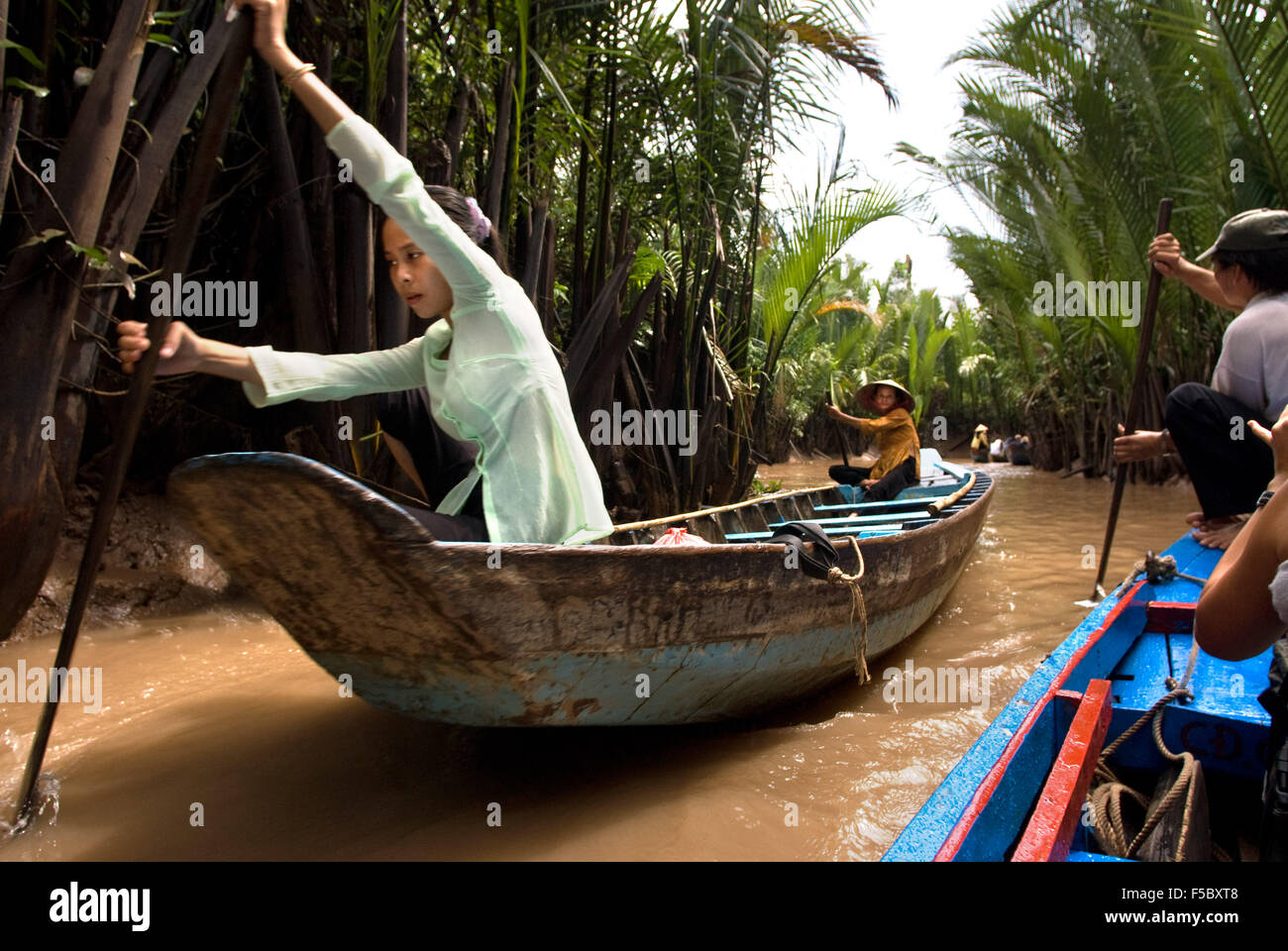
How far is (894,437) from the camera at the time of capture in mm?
6254

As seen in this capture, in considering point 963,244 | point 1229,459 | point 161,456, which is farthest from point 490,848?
point 963,244

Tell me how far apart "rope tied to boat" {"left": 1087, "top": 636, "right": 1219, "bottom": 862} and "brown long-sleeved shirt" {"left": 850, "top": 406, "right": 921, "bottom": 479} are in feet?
14.4

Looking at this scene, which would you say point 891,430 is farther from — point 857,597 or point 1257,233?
point 857,597

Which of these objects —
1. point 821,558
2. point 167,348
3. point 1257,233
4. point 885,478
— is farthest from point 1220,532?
point 167,348

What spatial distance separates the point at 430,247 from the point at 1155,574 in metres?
2.63

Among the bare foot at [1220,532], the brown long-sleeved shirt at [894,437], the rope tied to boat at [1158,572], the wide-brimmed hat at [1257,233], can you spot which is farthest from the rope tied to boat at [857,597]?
the brown long-sleeved shirt at [894,437]

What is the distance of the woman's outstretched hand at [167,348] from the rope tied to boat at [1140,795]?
2.09 meters

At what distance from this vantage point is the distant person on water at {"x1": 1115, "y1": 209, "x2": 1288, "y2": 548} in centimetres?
256

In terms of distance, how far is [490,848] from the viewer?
5.97 feet

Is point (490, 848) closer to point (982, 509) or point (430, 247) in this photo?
point (430, 247)

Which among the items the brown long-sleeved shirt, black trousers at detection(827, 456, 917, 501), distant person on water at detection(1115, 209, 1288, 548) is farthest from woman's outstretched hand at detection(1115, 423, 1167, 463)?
the brown long-sleeved shirt

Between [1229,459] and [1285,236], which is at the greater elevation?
[1285,236]

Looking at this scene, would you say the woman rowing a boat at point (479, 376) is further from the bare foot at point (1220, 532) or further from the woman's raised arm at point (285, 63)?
the bare foot at point (1220, 532)

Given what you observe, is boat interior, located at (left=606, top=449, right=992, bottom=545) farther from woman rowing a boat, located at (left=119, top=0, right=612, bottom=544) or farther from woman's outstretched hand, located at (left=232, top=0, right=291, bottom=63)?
woman's outstretched hand, located at (left=232, top=0, right=291, bottom=63)
